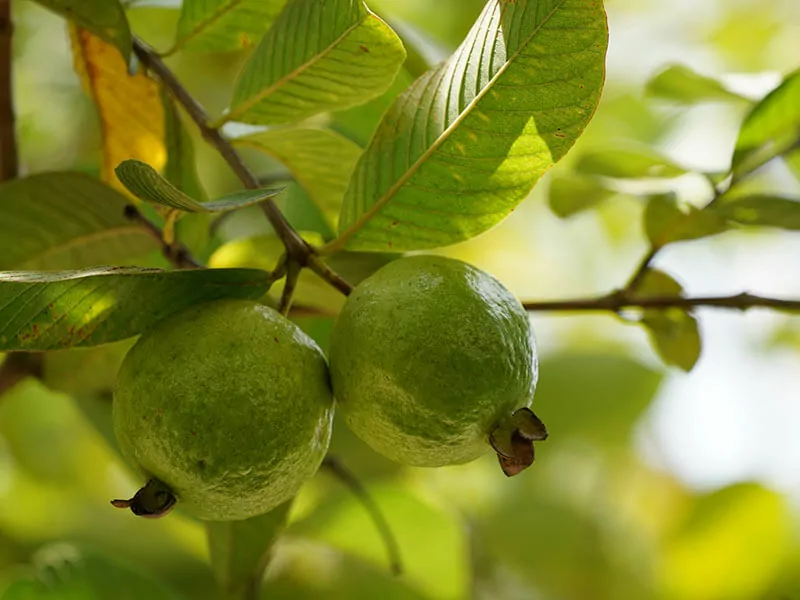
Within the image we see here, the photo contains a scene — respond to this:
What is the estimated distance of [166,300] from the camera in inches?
30.8

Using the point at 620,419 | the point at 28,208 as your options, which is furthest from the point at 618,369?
the point at 28,208

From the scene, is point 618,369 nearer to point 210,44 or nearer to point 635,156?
point 635,156

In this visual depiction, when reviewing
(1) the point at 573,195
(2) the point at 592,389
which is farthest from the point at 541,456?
(1) the point at 573,195

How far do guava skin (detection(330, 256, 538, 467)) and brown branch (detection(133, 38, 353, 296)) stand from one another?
82 mm

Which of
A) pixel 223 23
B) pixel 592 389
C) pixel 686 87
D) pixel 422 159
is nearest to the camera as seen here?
pixel 422 159

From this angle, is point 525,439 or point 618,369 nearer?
point 525,439

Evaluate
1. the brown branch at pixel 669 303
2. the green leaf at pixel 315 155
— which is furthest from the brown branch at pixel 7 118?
the brown branch at pixel 669 303

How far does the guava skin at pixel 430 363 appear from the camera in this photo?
726mm

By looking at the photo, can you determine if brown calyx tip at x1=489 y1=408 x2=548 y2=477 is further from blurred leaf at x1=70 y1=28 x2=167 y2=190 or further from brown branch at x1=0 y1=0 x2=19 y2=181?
brown branch at x1=0 y1=0 x2=19 y2=181

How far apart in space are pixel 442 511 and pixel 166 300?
3.29 feet

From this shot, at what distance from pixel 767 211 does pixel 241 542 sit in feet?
2.58

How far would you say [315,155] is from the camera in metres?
1.10

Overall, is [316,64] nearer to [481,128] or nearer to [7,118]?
[481,128]

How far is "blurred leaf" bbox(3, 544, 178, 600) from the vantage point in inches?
48.6
